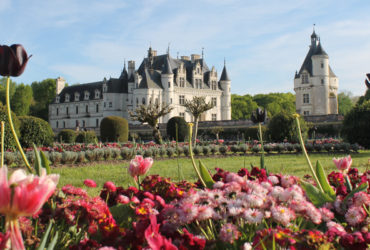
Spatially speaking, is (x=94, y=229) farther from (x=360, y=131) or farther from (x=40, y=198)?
(x=360, y=131)

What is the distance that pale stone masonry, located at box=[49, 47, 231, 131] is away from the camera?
49125 mm

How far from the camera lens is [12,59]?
6.82ft

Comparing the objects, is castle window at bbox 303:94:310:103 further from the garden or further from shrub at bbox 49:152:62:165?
the garden

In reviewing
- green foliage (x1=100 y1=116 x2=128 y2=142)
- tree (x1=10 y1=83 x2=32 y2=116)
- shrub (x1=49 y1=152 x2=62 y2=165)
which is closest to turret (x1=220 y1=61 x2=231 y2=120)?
tree (x1=10 y1=83 x2=32 y2=116)

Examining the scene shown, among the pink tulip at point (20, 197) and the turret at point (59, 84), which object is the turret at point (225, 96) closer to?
the turret at point (59, 84)

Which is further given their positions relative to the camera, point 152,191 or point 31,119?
point 31,119

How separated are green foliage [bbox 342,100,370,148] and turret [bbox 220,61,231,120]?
3978 cm

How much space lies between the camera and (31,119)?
14219mm

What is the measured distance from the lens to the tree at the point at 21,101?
2338 inches

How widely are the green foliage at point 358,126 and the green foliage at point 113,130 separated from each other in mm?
14361

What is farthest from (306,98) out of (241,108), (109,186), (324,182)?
(109,186)

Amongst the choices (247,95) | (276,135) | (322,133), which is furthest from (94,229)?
(247,95)

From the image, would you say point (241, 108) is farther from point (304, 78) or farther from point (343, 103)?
point (304, 78)

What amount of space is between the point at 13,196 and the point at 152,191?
4.53 ft
